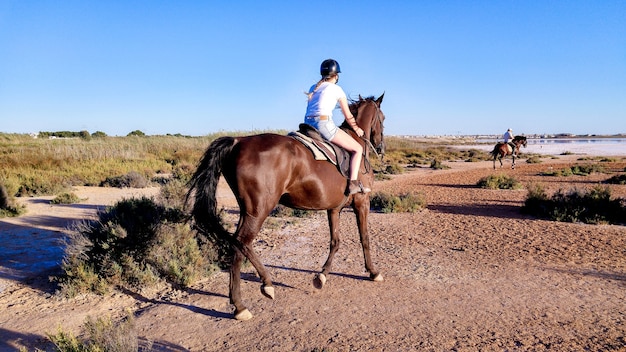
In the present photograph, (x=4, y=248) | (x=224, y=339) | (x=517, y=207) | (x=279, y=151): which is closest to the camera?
(x=224, y=339)

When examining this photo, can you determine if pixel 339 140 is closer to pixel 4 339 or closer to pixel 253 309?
pixel 253 309

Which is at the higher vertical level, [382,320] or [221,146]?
[221,146]

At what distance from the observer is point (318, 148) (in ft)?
16.3

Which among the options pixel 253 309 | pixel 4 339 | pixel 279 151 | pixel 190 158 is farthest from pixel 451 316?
pixel 190 158

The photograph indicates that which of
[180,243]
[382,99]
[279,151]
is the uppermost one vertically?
[382,99]

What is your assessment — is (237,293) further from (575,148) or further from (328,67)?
(575,148)

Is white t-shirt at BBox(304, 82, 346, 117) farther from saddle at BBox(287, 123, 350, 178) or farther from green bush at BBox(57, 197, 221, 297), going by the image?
green bush at BBox(57, 197, 221, 297)

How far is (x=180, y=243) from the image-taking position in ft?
19.6

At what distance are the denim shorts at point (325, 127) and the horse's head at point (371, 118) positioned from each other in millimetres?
894

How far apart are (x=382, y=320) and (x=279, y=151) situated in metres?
2.19

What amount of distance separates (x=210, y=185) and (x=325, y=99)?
5.88ft

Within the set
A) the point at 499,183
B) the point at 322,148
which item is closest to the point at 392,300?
the point at 322,148

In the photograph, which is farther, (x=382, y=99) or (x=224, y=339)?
(x=382, y=99)

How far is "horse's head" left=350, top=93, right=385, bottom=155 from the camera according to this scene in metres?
5.96
